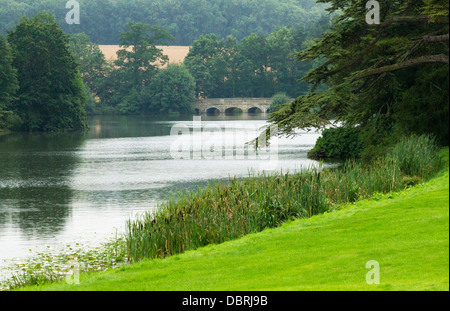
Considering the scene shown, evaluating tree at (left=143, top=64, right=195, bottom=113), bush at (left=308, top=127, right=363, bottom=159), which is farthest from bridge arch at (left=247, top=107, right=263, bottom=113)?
bush at (left=308, top=127, right=363, bottom=159)

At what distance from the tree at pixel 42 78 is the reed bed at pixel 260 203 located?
54935 millimetres

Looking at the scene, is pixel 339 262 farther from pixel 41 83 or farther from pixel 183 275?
pixel 41 83

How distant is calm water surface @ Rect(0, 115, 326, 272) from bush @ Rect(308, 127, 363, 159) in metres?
1.29

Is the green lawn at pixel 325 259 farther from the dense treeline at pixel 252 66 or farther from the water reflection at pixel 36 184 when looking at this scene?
the dense treeline at pixel 252 66

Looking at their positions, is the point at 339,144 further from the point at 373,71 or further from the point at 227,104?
the point at 227,104

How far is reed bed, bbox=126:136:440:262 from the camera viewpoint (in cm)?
1433

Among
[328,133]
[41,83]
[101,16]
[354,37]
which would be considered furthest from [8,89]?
[101,16]

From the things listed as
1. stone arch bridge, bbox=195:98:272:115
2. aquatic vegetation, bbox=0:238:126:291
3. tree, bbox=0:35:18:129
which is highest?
tree, bbox=0:35:18:129

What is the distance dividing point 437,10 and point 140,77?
365 feet

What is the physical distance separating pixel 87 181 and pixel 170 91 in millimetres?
92399

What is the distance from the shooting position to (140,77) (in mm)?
129125

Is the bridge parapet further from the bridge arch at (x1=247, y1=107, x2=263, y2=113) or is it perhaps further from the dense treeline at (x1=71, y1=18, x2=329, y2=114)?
the dense treeline at (x1=71, y1=18, x2=329, y2=114)

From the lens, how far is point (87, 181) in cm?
3094

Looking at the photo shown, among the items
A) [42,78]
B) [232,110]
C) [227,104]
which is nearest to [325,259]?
[42,78]
